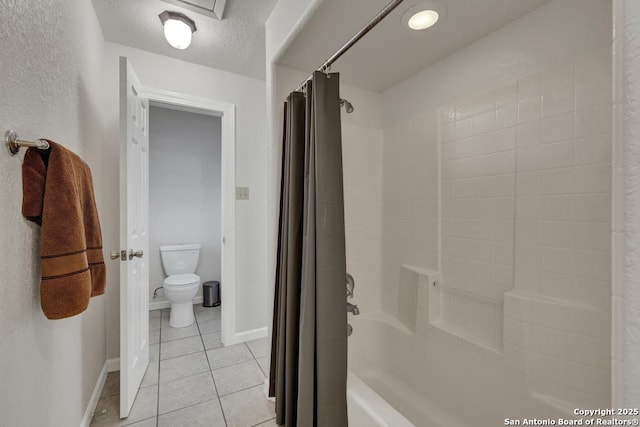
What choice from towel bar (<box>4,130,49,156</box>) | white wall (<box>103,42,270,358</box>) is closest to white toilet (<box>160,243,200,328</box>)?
white wall (<box>103,42,270,358</box>)

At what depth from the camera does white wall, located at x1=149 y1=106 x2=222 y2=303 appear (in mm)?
3133

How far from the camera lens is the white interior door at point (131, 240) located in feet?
4.93

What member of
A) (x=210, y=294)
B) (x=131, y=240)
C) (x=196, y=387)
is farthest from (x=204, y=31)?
(x=210, y=294)

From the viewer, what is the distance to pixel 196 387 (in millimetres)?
1759

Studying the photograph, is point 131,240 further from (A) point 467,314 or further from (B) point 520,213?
(B) point 520,213

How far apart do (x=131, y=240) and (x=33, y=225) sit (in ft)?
2.33

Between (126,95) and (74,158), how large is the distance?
0.67 meters

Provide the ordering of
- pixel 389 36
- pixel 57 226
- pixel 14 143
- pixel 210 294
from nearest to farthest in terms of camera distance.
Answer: pixel 14 143
pixel 57 226
pixel 389 36
pixel 210 294

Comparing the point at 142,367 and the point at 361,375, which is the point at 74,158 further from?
the point at 361,375

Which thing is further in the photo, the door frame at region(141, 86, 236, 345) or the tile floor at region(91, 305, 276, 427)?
the door frame at region(141, 86, 236, 345)

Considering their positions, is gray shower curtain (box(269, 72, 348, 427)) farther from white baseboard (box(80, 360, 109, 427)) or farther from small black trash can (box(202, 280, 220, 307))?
small black trash can (box(202, 280, 220, 307))

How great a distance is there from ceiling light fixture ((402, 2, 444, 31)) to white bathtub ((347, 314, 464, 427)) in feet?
5.94
